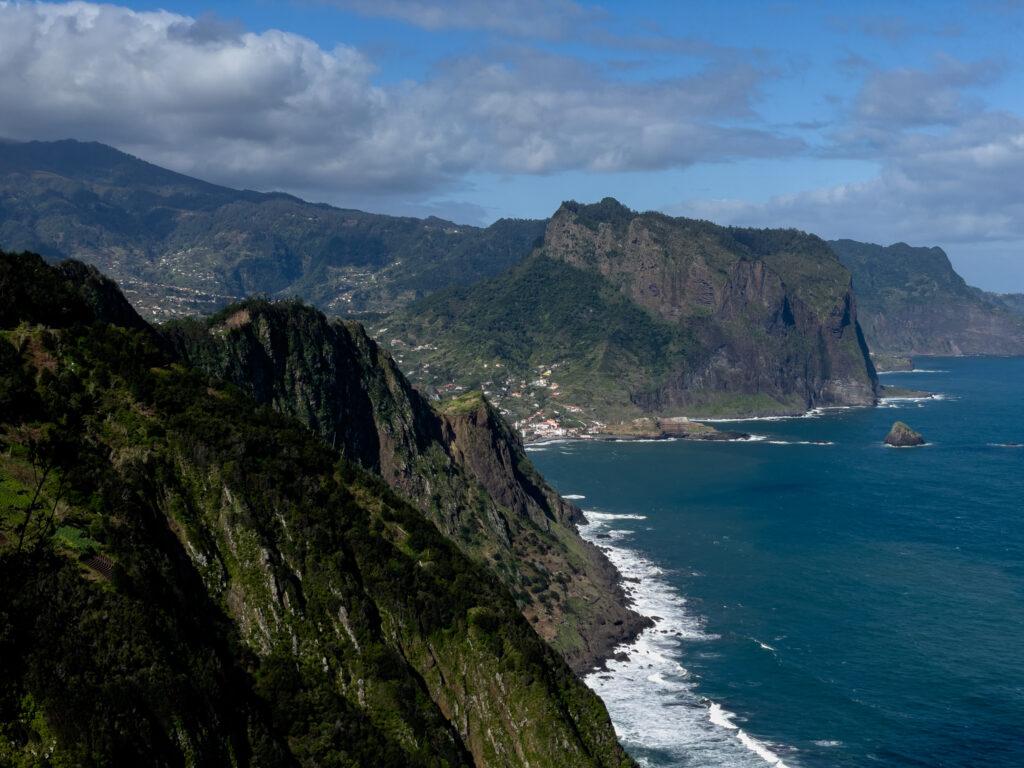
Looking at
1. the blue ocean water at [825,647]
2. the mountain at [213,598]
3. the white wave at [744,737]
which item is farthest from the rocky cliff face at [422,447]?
the mountain at [213,598]

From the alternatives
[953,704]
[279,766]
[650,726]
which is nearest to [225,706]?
[279,766]

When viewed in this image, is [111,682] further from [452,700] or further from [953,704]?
[953,704]

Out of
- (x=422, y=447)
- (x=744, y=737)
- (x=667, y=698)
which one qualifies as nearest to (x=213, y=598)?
(x=744, y=737)

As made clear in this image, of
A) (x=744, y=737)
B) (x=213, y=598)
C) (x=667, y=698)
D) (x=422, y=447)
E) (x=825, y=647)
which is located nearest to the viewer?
(x=213, y=598)

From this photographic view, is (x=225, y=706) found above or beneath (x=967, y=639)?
above

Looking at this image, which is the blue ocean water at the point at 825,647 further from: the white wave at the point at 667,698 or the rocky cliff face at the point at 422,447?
the rocky cliff face at the point at 422,447

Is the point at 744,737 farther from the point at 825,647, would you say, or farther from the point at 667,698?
the point at 825,647

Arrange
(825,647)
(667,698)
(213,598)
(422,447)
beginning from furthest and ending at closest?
(422,447), (825,647), (667,698), (213,598)
